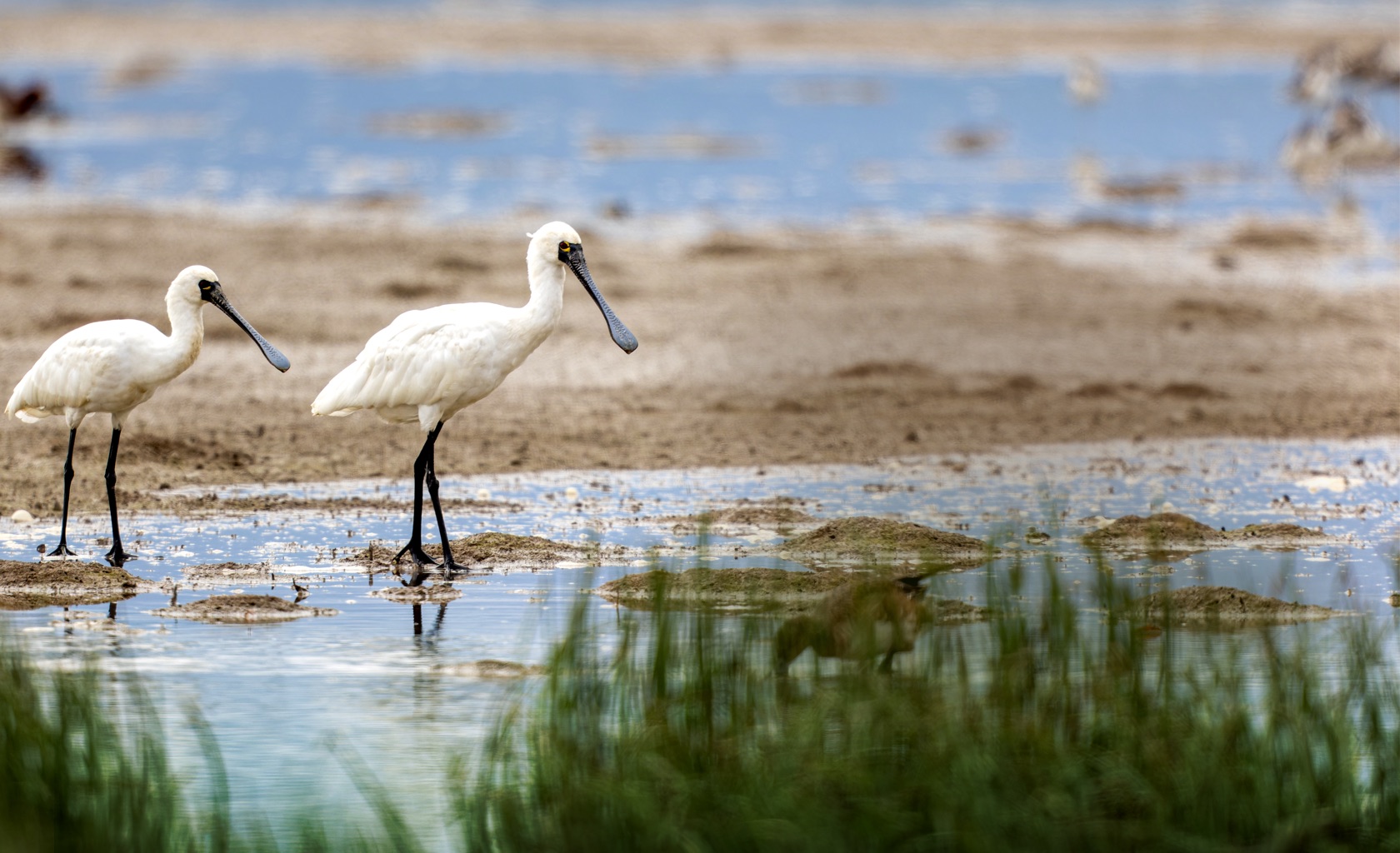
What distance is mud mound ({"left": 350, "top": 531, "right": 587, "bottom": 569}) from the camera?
1034 cm

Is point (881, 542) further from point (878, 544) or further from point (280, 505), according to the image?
point (280, 505)

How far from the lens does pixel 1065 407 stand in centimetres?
1521

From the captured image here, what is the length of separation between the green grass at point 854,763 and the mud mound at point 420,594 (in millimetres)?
2861

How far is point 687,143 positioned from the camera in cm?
3434

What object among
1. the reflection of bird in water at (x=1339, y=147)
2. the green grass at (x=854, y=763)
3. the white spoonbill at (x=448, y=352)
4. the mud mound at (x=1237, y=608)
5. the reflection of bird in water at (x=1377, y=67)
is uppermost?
the reflection of bird in water at (x=1377, y=67)

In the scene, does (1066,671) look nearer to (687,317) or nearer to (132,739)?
(132,739)

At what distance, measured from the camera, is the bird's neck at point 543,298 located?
33.8ft

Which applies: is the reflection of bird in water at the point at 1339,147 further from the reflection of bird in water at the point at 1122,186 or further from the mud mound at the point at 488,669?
the mud mound at the point at 488,669

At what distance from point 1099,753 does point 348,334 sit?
11.9 metres

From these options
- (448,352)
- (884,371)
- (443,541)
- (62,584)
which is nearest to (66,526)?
(62,584)

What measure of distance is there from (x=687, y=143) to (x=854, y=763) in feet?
95.5

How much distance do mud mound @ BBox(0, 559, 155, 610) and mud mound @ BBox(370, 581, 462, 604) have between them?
114cm

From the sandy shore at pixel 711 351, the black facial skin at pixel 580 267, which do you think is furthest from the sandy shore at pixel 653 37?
the black facial skin at pixel 580 267

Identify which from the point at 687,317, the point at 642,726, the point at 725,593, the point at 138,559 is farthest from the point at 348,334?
the point at 642,726
